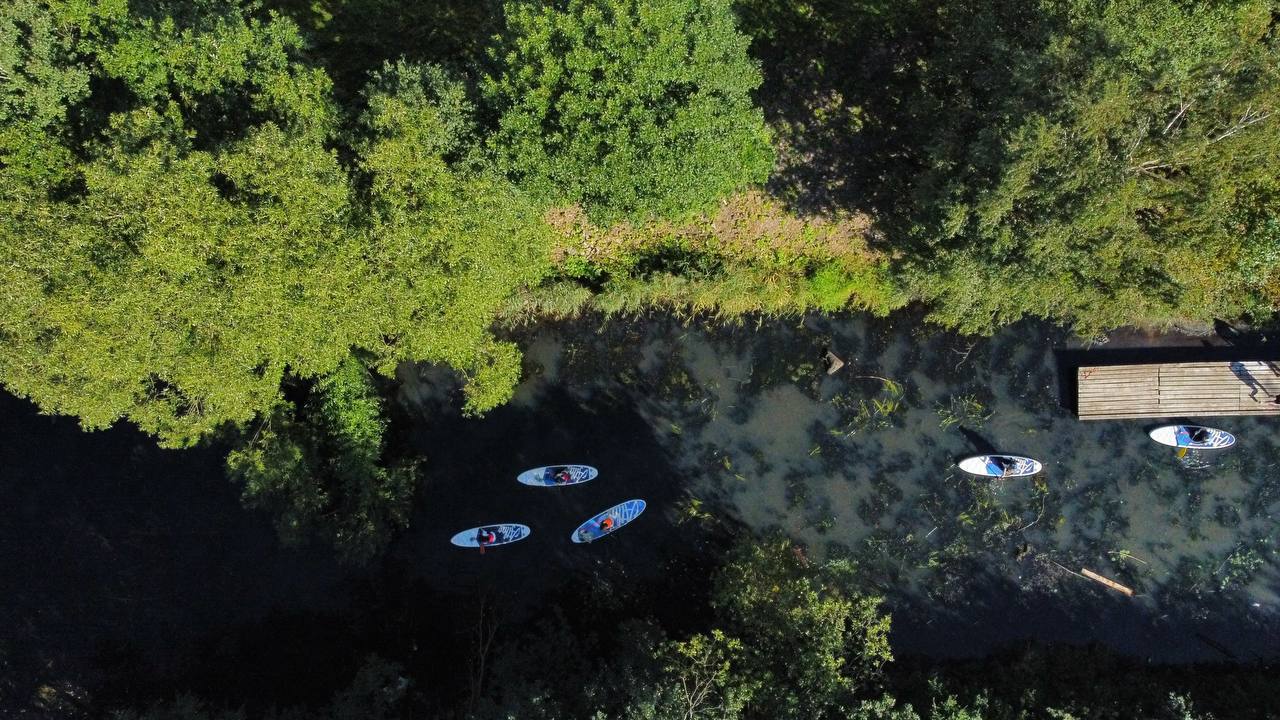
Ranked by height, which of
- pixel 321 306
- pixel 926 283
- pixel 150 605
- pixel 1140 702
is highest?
pixel 321 306

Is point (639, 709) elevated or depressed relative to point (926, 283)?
depressed

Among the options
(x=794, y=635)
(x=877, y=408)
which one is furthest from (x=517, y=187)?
(x=794, y=635)

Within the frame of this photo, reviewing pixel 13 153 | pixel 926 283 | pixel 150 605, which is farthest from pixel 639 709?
pixel 13 153

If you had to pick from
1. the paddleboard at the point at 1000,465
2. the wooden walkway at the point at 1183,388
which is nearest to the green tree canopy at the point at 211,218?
the paddleboard at the point at 1000,465

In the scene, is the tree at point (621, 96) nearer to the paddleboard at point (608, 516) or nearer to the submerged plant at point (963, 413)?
the paddleboard at point (608, 516)

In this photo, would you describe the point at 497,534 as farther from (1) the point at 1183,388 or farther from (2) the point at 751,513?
(1) the point at 1183,388

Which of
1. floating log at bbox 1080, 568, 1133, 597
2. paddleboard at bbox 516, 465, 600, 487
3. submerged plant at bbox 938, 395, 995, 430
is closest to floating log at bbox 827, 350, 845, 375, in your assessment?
submerged plant at bbox 938, 395, 995, 430

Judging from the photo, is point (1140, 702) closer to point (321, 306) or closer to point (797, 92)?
point (797, 92)
